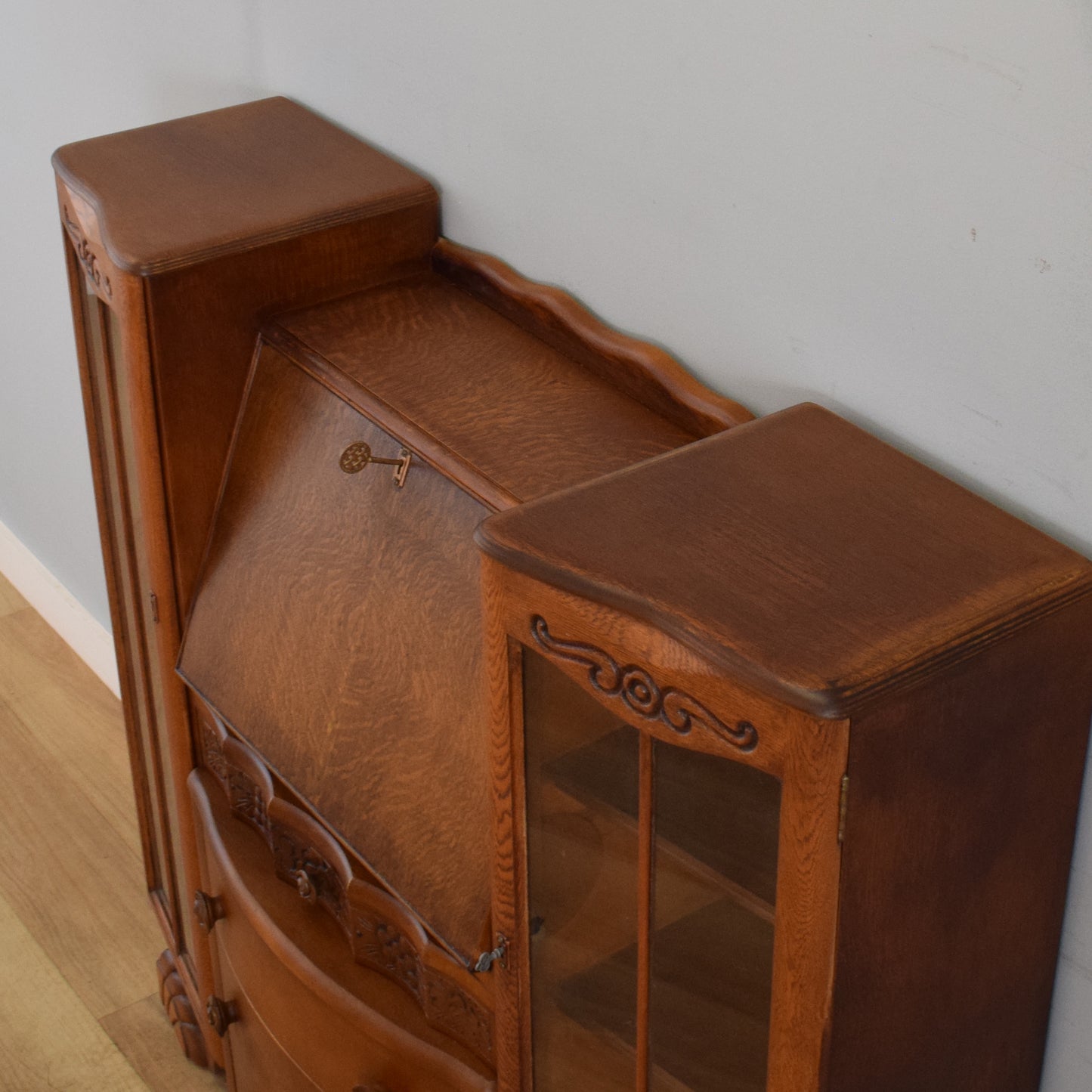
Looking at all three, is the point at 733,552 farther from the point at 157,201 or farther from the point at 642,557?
the point at 157,201

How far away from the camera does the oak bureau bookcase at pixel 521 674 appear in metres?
1.01

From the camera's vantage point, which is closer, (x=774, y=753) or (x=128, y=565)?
(x=774, y=753)

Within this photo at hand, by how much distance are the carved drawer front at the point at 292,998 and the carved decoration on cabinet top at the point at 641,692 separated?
536 millimetres

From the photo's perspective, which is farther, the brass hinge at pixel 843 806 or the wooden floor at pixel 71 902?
the wooden floor at pixel 71 902

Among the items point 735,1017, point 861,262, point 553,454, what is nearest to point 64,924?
point 553,454

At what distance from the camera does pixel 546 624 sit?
108 centimetres

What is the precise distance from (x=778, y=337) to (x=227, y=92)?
1087 mm

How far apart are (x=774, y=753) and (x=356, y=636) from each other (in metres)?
0.66

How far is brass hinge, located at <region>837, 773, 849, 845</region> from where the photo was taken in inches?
36.9

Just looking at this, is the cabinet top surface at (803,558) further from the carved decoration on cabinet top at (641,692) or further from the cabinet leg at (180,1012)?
the cabinet leg at (180,1012)

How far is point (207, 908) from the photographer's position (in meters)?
1.84

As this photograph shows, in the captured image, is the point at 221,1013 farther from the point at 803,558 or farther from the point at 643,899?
the point at 803,558

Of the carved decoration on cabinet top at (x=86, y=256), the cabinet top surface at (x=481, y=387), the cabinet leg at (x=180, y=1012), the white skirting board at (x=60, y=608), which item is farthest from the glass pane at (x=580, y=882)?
the white skirting board at (x=60, y=608)

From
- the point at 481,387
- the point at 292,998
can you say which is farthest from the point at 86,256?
the point at 292,998
